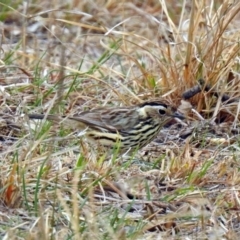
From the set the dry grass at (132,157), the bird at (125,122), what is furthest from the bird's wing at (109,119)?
the dry grass at (132,157)

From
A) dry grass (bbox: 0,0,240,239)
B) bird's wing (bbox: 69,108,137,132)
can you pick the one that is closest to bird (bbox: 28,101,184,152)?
bird's wing (bbox: 69,108,137,132)

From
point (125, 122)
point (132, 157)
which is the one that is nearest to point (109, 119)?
point (125, 122)

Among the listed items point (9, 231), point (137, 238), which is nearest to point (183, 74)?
point (137, 238)

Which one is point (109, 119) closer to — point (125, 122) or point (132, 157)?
point (125, 122)

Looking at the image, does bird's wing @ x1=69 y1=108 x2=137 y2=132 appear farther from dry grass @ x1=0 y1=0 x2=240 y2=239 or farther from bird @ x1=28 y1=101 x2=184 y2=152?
dry grass @ x1=0 y1=0 x2=240 y2=239

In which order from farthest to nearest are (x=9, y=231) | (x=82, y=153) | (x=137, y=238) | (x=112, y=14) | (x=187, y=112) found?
(x=112, y=14)
(x=187, y=112)
(x=82, y=153)
(x=137, y=238)
(x=9, y=231)

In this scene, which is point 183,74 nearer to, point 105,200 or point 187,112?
point 187,112
